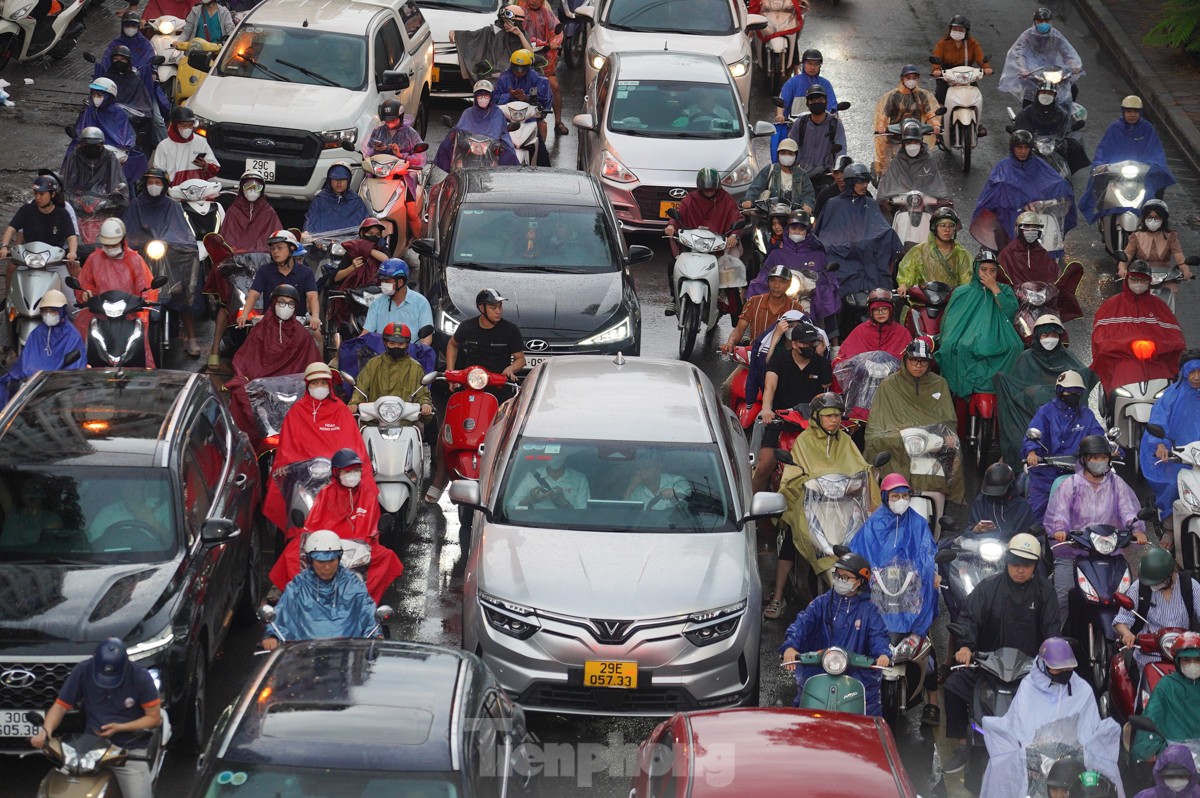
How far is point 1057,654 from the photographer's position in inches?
417

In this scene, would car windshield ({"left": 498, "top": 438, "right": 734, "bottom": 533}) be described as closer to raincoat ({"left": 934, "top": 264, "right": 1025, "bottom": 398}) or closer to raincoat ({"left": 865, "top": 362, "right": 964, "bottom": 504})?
raincoat ({"left": 865, "top": 362, "right": 964, "bottom": 504})

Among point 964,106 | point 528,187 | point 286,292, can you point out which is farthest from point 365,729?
point 964,106

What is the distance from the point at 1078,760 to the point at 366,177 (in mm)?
11846

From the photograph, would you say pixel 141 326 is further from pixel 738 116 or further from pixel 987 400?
pixel 738 116

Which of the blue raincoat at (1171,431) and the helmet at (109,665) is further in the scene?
the blue raincoat at (1171,431)

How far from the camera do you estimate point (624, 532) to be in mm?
11953

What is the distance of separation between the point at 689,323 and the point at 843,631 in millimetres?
7208

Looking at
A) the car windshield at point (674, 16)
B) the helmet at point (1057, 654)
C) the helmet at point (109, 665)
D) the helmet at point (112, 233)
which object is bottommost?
the car windshield at point (674, 16)

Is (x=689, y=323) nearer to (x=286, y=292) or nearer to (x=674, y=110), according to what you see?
(x=674, y=110)

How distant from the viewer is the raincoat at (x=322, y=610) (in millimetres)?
11211

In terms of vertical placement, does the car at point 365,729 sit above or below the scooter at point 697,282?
above

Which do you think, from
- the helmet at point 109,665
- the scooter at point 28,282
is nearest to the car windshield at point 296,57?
the scooter at point 28,282

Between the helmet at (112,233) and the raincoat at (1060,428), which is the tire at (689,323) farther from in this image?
the helmet at (112,233)

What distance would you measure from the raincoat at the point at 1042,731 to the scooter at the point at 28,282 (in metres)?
9.05
